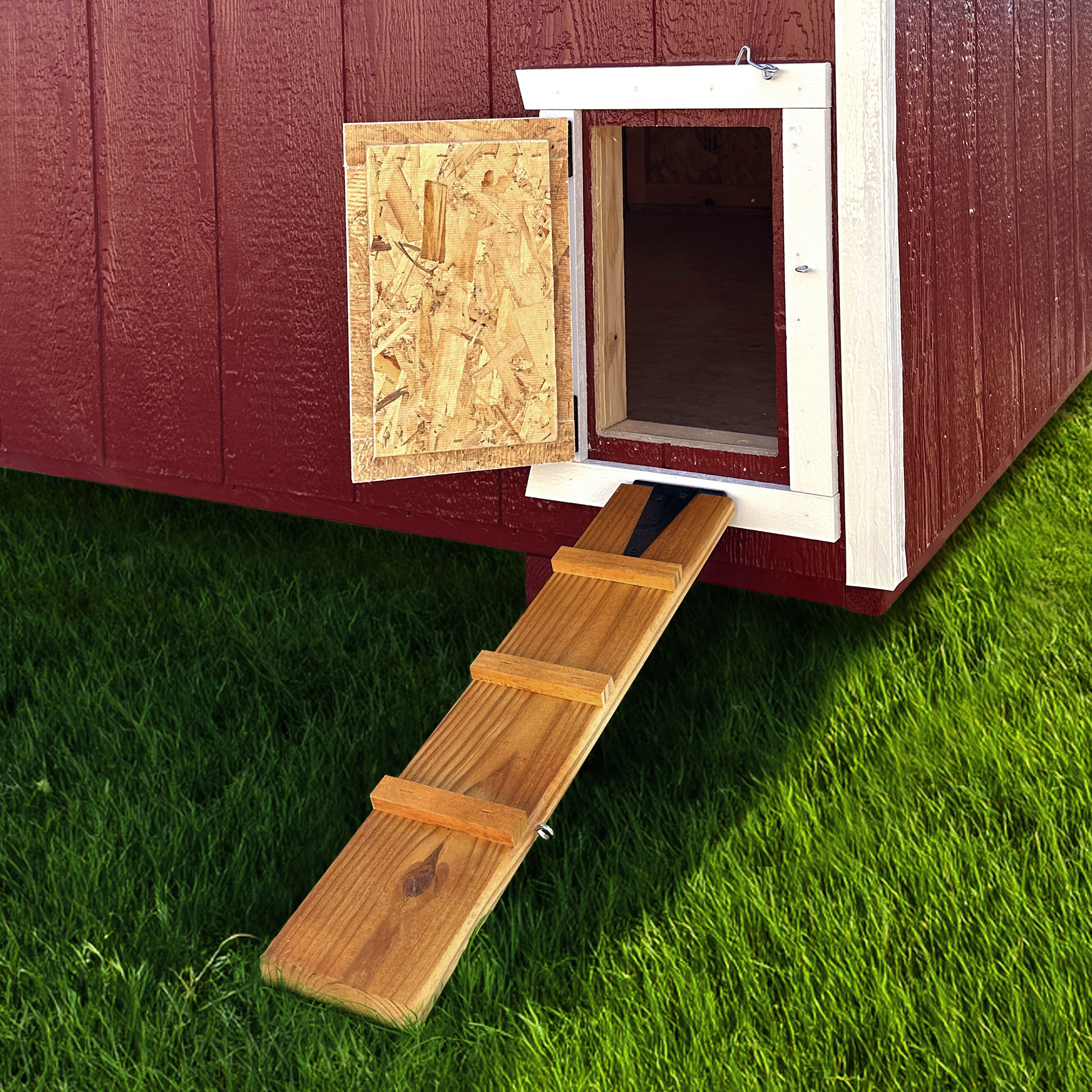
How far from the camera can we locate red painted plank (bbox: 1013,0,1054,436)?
472cm

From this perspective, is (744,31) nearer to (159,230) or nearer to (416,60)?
(416,60)

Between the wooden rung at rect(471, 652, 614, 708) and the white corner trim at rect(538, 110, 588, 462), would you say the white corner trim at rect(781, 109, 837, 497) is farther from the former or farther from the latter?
the wooden rung at rect(471, 652, 614, 708)

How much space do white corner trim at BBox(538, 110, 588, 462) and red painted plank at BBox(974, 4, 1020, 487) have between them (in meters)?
1.24

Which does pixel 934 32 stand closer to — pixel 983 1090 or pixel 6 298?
pixel 983 1090

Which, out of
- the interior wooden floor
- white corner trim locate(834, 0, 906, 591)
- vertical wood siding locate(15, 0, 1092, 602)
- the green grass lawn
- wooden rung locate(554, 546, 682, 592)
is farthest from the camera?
the interior wooden floor

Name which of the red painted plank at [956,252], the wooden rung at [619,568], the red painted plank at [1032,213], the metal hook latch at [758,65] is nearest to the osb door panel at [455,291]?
the wooden rung at [619,568]

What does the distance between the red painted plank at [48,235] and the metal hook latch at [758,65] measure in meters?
2.19

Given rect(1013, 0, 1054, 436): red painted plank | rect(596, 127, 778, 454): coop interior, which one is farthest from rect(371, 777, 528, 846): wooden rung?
rect(1013, 0, 1054, 436): red painted plank

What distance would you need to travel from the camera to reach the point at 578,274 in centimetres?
366

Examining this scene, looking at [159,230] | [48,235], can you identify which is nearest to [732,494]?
[159,230]

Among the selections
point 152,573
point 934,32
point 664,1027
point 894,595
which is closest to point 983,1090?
point 664,1027

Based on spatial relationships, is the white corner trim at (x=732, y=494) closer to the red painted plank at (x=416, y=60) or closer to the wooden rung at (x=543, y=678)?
the wooden rung at (x=543, y=678)

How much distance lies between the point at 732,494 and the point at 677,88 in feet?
3.18

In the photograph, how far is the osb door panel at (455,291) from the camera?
3.44m
